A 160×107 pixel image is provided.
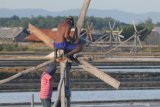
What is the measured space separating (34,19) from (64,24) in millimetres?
139371

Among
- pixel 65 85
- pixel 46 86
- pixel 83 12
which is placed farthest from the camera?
pixel 46 86

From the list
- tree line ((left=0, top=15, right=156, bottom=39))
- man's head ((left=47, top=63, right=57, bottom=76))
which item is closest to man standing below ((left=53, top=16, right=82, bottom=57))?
man's head ((left=47, top=63, right=57, bottom=76))

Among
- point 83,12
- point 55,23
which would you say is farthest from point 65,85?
point 55,23

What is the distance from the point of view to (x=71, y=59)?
11445mm

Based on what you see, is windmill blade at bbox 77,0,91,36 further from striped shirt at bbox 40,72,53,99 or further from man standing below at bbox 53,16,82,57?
striped shirt at bbox 40,72,53,99

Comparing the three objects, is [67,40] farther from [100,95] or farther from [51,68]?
[100,95]

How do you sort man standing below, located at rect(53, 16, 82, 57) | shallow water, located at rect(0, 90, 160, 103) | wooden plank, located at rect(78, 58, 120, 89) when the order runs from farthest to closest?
shallow water, located at rect(0, 90, 160, 103), man standing below, located at rect(53, 16, 82, 57), wooden plank, located at rect(78, 58, 120, 89)

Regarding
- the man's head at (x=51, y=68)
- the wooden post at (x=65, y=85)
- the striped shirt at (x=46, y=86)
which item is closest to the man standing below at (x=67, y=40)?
the wooden post at (x=65, y=85)

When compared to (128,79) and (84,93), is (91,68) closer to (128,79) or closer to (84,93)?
(84,93)

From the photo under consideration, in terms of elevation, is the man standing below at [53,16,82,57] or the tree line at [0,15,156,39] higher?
the man standing below at [53,16,82,57]

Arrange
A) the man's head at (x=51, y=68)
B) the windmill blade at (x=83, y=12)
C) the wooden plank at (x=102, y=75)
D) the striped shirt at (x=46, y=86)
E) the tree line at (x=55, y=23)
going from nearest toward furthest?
the wooden plank at (x=102, y=75) < the windmill blade at (x=83, y=12) < the man's head at (x=51, y=68) < the striped shirt at (x=46, y=86) < the tree line at (x=55, y=23)

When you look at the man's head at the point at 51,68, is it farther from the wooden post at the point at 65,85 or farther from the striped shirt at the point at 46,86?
the wooden post at the point at 65,85

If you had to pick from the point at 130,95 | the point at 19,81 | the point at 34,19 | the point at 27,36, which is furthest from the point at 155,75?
the point at 34,19

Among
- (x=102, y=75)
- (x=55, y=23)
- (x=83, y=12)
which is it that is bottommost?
(x=55, y=23)
